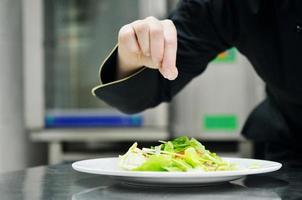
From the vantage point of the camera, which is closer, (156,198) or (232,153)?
(156,198)

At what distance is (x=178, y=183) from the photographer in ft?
1.95

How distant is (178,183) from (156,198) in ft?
0.18

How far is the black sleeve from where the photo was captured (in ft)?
3.34

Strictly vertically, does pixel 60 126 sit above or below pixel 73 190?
below

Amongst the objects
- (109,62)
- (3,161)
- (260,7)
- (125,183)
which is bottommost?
(3,161)

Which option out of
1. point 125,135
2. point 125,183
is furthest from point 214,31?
point 125,135

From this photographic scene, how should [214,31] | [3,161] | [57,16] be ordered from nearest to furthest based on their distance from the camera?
[214,31] → [3,161] → [57,16]

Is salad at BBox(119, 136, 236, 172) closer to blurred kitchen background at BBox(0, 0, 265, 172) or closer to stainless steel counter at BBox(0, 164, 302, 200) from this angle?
stainless steel counter at BBox(0, 164, 302, 200)

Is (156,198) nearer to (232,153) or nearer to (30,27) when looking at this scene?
(232,153)

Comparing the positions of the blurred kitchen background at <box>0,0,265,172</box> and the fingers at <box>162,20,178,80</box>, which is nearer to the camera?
the fingers at <box>162,20,178,80</box>

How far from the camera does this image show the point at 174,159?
623mm

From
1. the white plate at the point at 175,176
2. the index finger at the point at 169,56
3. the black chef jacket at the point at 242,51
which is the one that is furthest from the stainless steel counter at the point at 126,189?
the black chef jacket at the point at 242,51

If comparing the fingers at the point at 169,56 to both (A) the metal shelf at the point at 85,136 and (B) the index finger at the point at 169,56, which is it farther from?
(A) the metal shelf at the point at 85,136

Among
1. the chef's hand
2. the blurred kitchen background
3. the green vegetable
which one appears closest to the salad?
the green vegetable
